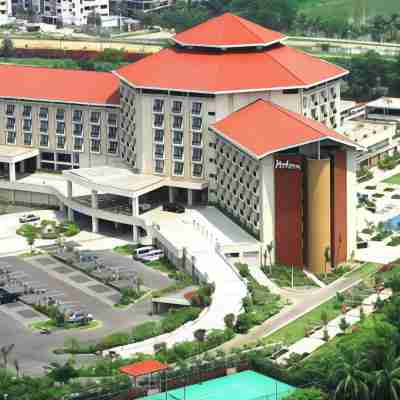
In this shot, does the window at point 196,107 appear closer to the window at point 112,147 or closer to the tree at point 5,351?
the window at point 112,147

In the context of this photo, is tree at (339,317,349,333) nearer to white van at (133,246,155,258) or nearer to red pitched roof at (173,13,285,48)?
white van at (133,246,155,258)

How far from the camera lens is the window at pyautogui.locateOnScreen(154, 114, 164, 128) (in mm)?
89375

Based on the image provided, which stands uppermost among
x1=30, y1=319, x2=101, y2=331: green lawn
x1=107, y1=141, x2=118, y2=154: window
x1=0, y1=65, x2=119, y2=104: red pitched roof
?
x1=0, y1=65, x2=119, y2=104: red pitched roof

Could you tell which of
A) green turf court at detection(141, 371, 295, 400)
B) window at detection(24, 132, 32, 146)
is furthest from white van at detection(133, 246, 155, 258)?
green turf court at detection(141, 371, 295, 400)

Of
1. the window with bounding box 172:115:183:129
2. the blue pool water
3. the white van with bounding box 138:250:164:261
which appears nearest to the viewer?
the white van with bounding box 138:250:164:261

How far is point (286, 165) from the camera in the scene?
3105 inches

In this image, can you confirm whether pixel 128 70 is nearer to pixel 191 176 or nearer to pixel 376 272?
pixel 191 176

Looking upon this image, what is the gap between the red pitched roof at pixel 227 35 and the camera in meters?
90.2

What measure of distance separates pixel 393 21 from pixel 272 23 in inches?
506

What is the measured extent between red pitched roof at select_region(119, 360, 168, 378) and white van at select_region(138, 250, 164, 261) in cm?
1982

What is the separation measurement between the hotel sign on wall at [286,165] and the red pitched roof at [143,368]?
1933cm

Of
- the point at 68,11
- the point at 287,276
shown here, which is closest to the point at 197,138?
the point at 287,276

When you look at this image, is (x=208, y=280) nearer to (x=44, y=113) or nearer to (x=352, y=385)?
(x=352, y=385)

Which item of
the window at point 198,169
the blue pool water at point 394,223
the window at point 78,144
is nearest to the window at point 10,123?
the window at point 78,144
